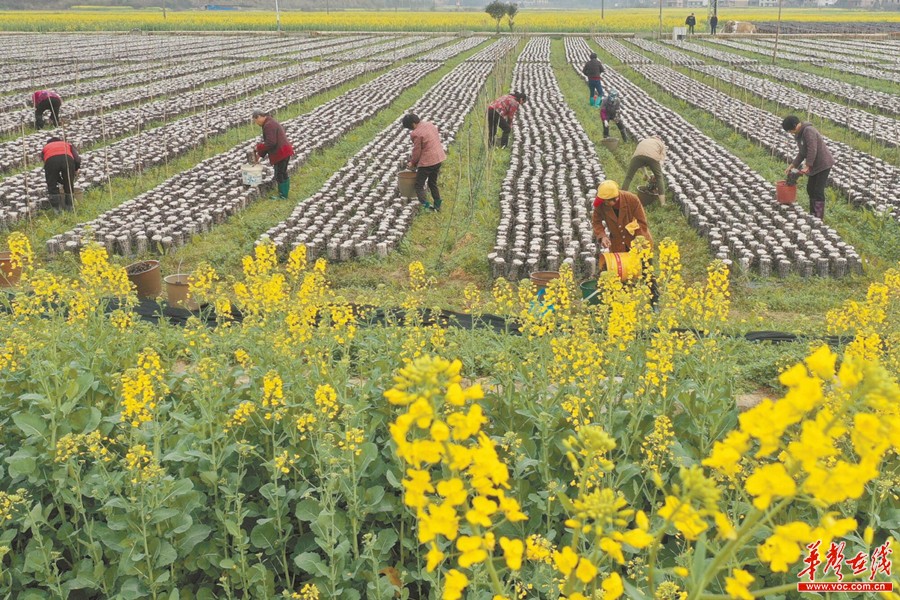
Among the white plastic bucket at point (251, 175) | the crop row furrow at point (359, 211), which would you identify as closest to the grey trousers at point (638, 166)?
the crop row furrow at point (359, 211)

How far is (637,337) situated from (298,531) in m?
2.81

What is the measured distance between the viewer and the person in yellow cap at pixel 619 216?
23.5ft

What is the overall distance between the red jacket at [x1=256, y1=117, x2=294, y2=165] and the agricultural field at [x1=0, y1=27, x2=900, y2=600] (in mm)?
853

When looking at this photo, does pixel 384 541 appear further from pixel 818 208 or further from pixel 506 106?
pixel 506 106

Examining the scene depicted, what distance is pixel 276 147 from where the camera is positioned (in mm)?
11969

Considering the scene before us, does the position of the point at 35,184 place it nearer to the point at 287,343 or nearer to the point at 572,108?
the point at 287,343

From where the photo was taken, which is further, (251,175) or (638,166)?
(251,175)

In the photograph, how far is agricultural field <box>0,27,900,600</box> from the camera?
182 cm

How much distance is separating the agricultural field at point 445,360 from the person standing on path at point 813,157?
19.2 inches

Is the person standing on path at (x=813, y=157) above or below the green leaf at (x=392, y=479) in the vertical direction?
above

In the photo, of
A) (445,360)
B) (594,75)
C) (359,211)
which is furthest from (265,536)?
(594,75)

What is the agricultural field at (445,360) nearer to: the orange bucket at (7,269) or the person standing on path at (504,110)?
the orange bucket at (7,269)

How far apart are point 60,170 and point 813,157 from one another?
11305mm

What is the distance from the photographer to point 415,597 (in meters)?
3.97
